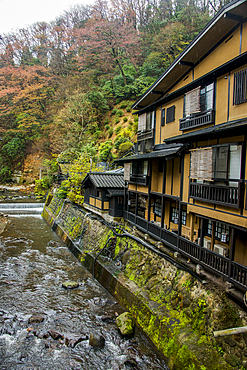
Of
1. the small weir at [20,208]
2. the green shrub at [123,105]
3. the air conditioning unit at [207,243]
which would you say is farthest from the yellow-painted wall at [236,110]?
the green shrub at [123,105]

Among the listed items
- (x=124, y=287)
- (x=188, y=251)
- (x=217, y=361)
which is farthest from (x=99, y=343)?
(x=188, y=251)

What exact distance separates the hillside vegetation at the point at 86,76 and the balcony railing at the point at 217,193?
2331 cm

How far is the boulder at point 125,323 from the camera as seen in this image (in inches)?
406

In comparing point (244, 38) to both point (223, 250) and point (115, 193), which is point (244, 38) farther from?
point (115, 193)

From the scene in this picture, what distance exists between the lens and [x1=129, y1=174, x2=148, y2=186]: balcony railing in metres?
16.6

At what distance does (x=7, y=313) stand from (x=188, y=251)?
1019cm

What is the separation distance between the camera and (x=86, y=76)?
167ft

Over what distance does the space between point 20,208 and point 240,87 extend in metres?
37.8

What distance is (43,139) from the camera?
2255 inches

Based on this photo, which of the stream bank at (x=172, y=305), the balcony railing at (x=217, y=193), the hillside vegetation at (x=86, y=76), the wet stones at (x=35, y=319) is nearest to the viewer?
the stream bank at (x=172, y=305)

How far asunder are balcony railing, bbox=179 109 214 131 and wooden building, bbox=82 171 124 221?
9528 millimetres

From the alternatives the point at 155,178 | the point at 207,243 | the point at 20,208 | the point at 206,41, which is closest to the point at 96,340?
the point at 207,243

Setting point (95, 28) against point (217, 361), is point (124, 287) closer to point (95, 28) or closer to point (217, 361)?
point (217, 361)

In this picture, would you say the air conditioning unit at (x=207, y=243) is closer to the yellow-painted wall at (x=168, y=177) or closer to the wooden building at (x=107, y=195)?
the yellow-painted wall at (x=168, y=177)
